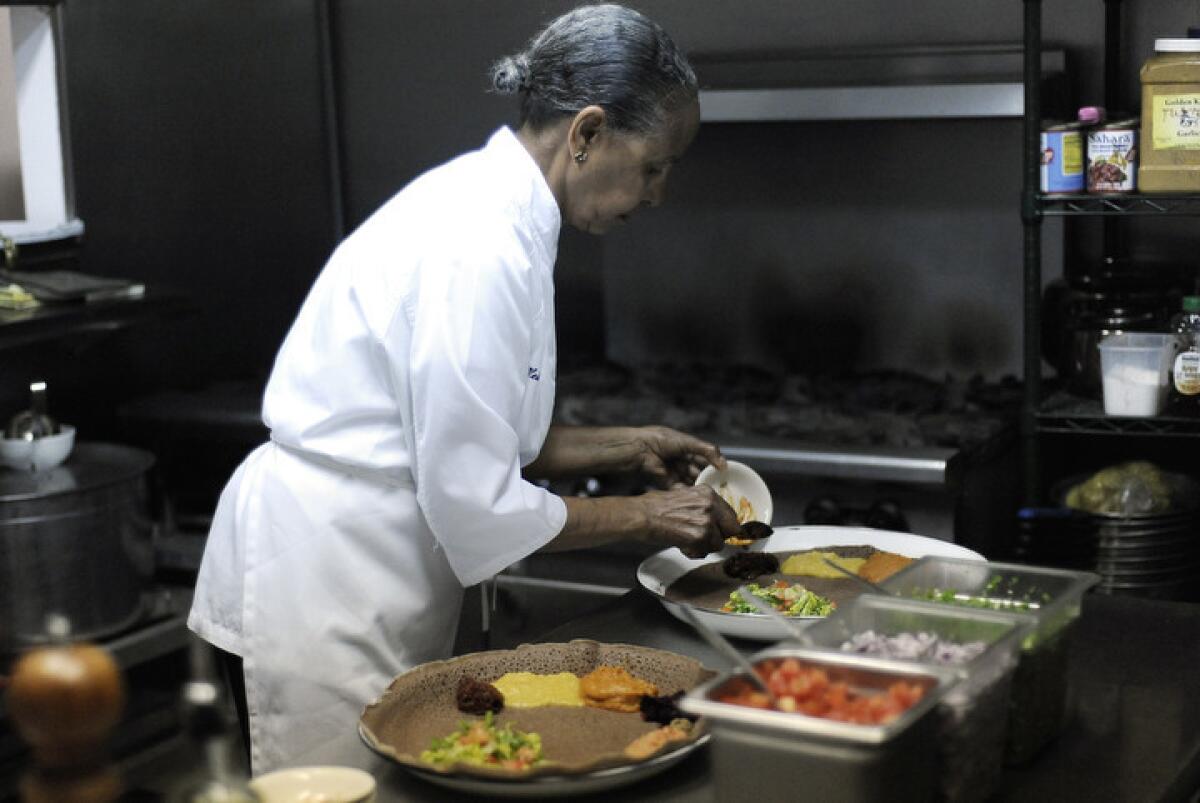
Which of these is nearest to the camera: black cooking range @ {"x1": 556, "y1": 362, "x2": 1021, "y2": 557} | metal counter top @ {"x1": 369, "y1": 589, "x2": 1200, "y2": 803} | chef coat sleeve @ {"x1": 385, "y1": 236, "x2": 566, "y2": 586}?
metal counter top @ {"x1": 369, "y1": 589, "x2": 1200, "y2": 803}

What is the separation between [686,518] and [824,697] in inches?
24.6

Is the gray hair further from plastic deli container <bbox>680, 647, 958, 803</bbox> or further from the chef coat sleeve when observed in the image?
plastic deli container <bbox>680, 647, 958, 803</bbox>

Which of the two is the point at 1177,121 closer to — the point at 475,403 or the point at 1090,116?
the point at 1090,116

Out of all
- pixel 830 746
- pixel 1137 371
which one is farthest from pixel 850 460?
pixel 830 746

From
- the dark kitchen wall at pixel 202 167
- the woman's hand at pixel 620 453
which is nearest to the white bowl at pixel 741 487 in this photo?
the woman's hand at pixel 620 453

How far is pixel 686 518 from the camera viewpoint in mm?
1817

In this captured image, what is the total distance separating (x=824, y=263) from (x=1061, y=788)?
2002mm

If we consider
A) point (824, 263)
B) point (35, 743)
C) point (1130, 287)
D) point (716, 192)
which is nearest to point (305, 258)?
point (716, 192)

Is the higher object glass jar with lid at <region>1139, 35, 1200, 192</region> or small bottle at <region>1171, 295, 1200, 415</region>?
glass jar with lid at <region>1139, 35, 1200, 192</region>

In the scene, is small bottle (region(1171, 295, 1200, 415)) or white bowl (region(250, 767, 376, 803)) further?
small bottle (region(1171, 295, 1200, 415))

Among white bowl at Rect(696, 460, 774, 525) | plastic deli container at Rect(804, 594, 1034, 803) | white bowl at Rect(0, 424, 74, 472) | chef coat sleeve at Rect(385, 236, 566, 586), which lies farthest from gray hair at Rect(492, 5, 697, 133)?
white bowl at Rect(0, 424, 74, 472)

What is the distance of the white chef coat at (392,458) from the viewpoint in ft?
5.50

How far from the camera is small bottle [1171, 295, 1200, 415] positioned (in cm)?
253

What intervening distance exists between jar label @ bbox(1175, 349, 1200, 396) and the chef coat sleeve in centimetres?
131
